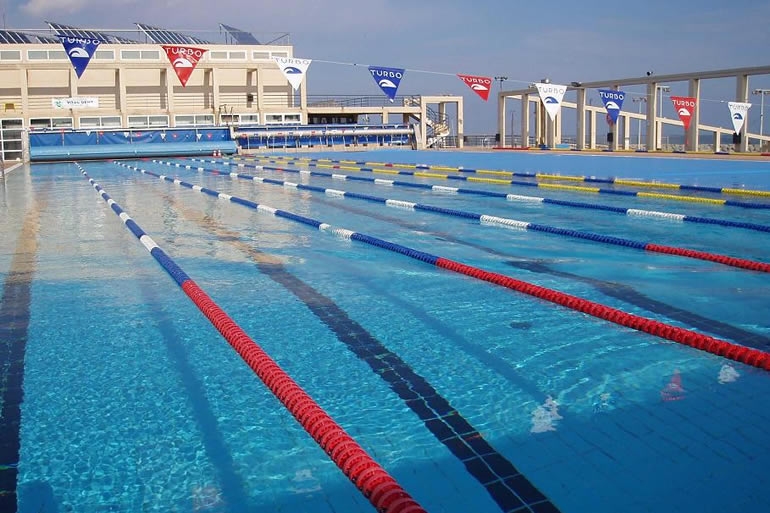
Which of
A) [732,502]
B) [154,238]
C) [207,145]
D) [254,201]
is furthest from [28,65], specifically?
[732,502]

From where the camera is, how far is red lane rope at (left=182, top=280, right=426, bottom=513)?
1865 millimetres

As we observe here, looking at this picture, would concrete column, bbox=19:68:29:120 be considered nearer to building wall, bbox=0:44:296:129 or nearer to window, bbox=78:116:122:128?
building wall, bbox=0:44:296:129

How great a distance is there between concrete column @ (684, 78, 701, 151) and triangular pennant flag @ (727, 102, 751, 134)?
1388 mm

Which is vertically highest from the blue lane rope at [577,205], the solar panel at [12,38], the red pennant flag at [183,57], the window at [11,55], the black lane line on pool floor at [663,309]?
the solar panel at [12,38]

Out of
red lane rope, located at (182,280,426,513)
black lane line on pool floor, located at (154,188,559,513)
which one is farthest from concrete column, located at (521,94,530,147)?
red lane rope, located at (182,280,426,513)

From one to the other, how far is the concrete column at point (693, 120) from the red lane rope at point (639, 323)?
1681 cm

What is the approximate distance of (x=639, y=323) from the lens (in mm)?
3523

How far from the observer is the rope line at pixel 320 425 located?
188 centimetres

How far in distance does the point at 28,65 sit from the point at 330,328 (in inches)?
1212

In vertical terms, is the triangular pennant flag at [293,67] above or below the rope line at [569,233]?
above

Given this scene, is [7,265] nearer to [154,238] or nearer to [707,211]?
[154,238]

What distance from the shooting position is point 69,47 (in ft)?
56.9

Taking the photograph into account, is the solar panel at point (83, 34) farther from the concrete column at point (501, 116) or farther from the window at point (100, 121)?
the concrete column at point (501, 116)

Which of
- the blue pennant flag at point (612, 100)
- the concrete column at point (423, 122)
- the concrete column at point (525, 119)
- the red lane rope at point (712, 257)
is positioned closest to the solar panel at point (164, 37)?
the concrete column at point (423, 122)
